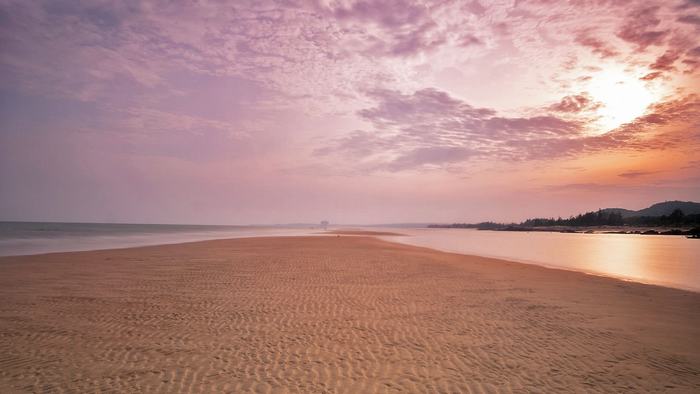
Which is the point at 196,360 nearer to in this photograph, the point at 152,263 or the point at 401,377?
the point at 401,377

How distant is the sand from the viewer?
7.63 m

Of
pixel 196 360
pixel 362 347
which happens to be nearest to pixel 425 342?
pixel 362 347

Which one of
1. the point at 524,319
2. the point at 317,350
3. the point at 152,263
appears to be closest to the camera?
the point at 317,350

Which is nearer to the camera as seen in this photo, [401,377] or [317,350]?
[401,377]

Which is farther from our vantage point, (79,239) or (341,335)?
(79,239)

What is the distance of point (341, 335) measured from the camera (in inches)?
412

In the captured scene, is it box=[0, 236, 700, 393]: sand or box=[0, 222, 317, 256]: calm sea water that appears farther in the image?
box=[0, 222, 317, 256]: calm sea water

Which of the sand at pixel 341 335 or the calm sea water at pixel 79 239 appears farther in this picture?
the calm sea water at pixel 79 239

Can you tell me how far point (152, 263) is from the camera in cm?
2648

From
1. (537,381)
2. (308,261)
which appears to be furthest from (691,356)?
(308,261)

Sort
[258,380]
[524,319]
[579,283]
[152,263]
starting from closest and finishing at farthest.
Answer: [258,380], [524,319], [579,283], [152,263]

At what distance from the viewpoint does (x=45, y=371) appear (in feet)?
25.8

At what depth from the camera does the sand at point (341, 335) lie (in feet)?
25.0

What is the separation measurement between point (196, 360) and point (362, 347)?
161 inches
